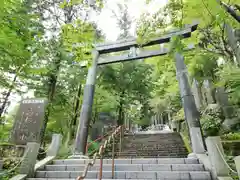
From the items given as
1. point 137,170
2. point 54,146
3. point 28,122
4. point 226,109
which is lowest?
point 137,170

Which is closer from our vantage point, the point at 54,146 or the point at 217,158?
the point at 217,158

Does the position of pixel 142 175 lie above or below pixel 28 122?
below

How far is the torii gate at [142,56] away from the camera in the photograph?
22.3 ft

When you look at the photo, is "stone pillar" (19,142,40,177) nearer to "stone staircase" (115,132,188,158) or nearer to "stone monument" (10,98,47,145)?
"stone monument" (10,98,47,145)

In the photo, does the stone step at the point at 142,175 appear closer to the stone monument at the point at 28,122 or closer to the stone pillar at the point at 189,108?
the stone monument at the point at 28,122

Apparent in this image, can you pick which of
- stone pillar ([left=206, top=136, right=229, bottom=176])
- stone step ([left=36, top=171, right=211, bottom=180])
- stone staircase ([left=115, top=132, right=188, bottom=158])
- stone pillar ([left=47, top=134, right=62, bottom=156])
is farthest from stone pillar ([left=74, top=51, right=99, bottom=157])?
stone pillar ([left=206, top=136, right=229, bottom=176])

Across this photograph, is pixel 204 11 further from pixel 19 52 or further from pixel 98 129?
pixel 98 129

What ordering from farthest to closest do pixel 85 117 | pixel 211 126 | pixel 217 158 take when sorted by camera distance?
pixel 211 126
pixel 85 117
pixel 217 158

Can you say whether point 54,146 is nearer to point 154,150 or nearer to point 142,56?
point 154,150

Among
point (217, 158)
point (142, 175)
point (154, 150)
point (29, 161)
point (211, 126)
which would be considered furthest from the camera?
point (211, 126)

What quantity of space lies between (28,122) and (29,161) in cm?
157

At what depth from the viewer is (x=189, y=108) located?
7.18m

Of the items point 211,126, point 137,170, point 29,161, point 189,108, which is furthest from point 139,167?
point 211,126

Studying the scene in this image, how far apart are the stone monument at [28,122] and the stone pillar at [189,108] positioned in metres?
5.49
